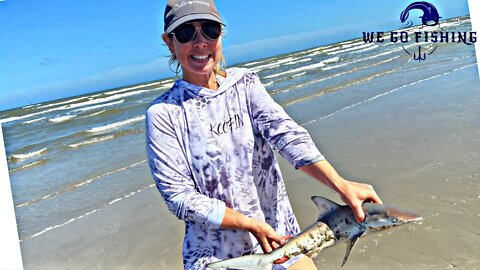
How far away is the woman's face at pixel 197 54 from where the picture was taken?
6.63 ft

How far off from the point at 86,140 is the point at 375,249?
10.4m

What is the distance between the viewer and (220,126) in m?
2.02

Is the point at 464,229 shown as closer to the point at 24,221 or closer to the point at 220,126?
the point at 220,126

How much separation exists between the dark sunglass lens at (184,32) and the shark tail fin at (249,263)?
106 centimetres

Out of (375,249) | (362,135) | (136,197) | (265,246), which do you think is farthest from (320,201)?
(362,135)

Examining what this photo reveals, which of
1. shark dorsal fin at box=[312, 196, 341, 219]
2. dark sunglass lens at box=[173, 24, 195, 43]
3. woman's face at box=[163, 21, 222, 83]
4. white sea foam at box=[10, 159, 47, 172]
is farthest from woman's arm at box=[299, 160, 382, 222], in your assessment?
white sea foam at box=[10, 159, 47, 172]

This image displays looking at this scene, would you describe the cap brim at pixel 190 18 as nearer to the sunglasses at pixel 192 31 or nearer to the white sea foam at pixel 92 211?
the sunglasses at pixel 192 31

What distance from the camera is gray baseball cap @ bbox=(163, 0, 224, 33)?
1.95 m

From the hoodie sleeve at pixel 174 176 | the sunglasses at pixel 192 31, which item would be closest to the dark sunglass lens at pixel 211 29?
the sunglasses at pixel 192 31

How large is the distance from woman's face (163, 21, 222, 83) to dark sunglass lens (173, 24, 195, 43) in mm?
14

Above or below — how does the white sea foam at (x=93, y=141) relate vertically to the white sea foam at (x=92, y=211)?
above

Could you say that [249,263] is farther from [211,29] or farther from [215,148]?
[211,29]

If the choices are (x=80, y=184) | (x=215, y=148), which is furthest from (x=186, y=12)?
(x=80, y=184)

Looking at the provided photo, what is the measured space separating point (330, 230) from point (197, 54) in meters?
1.08
